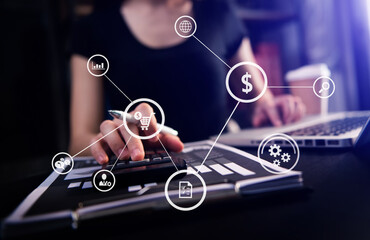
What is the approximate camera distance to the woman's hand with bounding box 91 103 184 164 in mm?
345

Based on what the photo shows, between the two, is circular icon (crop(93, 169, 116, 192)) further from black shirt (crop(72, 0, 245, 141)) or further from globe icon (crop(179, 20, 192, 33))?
globe icon (crop(179, 20, 192, 33))

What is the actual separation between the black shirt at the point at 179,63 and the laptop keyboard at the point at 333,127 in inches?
4.8

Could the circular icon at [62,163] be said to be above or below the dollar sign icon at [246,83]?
below

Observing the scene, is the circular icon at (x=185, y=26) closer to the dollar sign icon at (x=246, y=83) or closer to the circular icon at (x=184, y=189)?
the dollar sign icon at (x=246, y=83)

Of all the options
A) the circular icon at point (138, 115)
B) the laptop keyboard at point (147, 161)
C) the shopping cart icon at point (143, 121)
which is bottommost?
the laptop keyboard at point (147, 161)

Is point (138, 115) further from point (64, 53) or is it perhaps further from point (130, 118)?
point (64, 53)

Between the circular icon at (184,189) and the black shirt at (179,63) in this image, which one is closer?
the circular icon at (184,189)

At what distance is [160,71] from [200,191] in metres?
0.22

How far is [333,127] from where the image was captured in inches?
16.2

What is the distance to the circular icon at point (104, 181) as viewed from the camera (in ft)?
0.96

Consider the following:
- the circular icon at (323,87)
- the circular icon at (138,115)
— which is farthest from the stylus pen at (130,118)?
the circular icon at (323,87)

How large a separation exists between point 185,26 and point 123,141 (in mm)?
196

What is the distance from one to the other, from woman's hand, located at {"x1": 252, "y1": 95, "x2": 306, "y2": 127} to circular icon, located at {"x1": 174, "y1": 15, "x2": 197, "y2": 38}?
0.50 feet

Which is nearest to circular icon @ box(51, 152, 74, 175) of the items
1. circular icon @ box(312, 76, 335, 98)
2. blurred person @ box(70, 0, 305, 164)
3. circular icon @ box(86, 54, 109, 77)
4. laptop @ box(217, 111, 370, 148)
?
blurred person @ box(70, 0, 305, 164)
